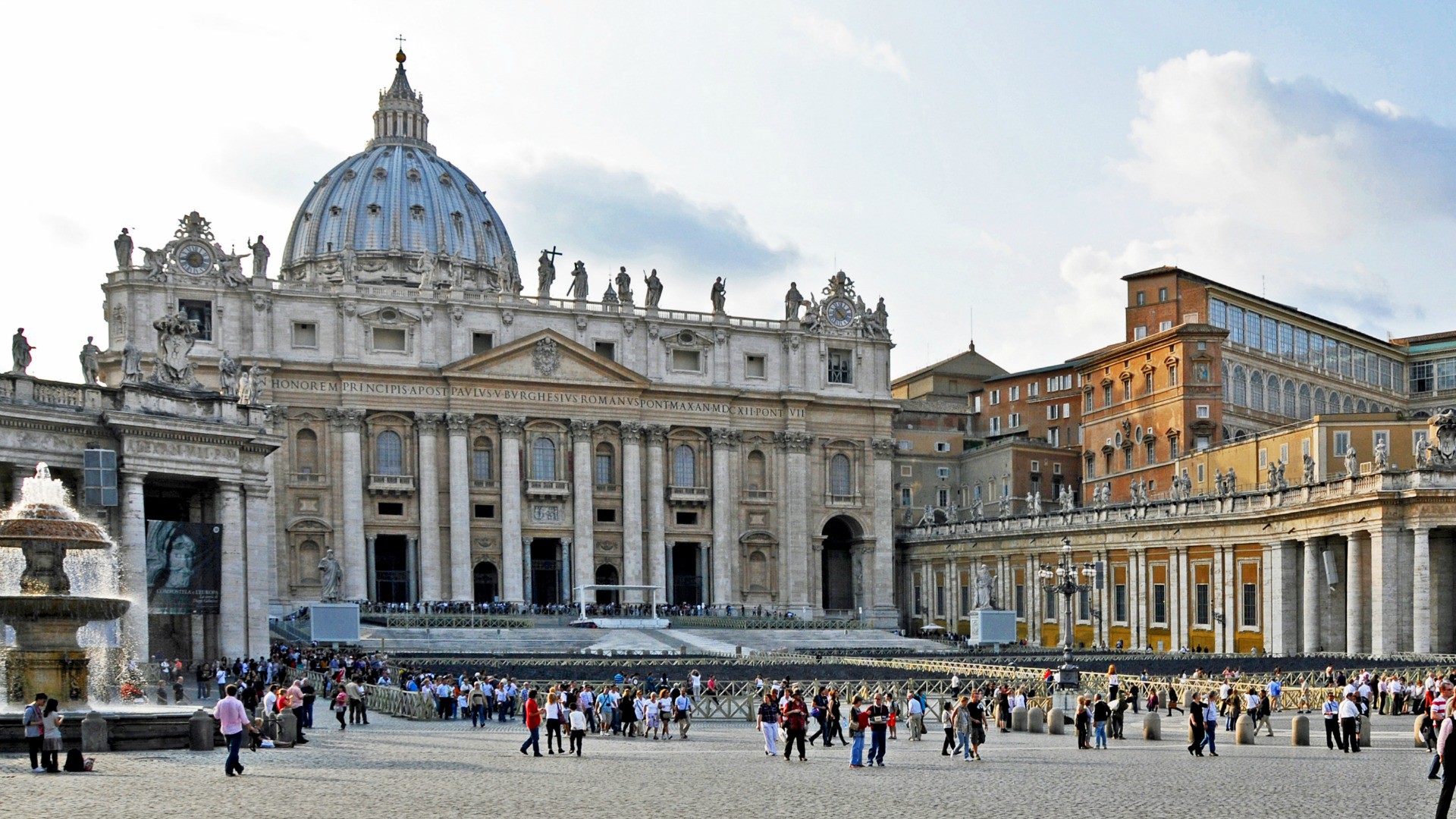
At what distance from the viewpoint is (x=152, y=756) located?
27.6m

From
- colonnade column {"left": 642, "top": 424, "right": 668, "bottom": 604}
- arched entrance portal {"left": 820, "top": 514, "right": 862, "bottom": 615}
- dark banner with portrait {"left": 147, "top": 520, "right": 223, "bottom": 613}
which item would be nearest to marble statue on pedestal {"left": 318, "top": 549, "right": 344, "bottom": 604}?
colonnade column {"left": 642, "top": 424, "right": 668, "bottom": 604}

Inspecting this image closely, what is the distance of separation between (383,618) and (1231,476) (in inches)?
1425

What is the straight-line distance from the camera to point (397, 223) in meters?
131

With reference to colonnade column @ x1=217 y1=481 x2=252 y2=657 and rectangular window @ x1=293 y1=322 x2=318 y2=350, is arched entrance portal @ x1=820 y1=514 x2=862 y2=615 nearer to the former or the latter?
rectangular window @ x1=293 y1=322 x2=318 y2=350

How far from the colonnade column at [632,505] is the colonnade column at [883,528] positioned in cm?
1429

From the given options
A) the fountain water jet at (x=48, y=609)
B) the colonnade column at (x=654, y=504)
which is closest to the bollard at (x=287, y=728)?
the fountain water jet at (x=48, y=609)

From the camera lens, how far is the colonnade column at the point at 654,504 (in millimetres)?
95312

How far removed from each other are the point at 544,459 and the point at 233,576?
156 ft

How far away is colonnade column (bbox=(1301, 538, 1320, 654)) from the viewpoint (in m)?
61.6

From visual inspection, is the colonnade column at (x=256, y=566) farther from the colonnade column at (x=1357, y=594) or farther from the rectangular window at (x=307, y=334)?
the rectangular window at (x=307, y=334)

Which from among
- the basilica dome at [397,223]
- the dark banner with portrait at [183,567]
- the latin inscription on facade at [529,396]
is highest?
the basilica dome at [397,223]

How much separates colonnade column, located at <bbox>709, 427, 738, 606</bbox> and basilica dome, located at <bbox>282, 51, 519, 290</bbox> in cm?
3405

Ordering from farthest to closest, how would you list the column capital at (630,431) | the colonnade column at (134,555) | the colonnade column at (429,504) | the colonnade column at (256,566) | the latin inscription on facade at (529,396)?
the column capital at (630,431) < the colonnade column at (429,504) < the latin inscription on facade at (529,396) < the colonnade column at (256,566) < the colonnade column at (134,555)

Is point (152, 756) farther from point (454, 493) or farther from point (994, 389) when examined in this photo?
point (994, 389)
